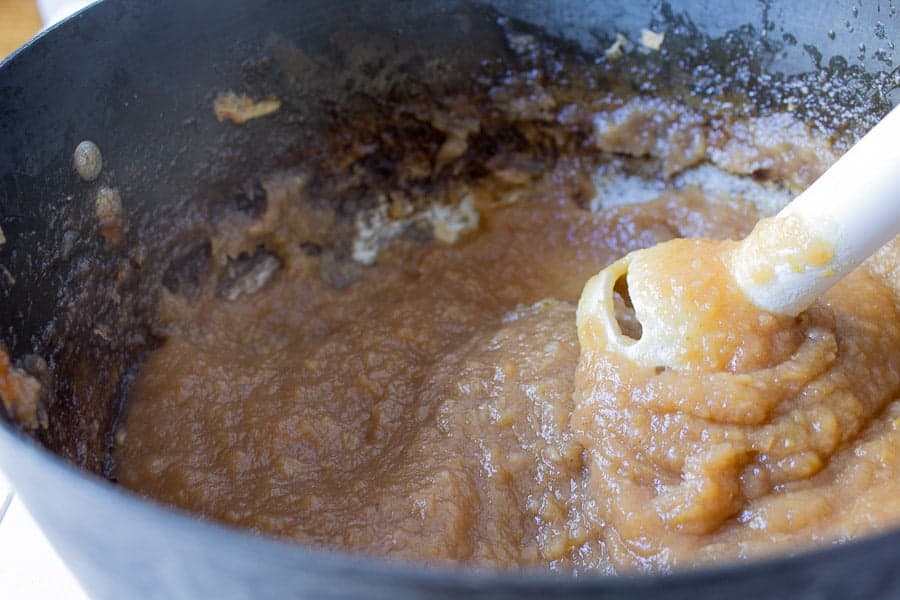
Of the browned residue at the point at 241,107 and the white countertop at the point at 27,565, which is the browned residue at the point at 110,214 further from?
the white countertop at the point at 27,565

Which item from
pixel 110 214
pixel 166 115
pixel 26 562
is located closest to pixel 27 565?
pixel 26 562

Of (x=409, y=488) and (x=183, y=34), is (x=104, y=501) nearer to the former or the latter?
(x=409, y=488)

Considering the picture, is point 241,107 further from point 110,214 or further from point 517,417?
Result: point 517,417

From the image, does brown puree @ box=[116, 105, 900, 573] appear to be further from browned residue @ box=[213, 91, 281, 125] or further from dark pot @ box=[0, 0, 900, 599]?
browned residue @ box=[213, 91, 281, 125]

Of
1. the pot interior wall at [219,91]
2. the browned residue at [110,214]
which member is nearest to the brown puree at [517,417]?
the pot interior wall at [219,91]

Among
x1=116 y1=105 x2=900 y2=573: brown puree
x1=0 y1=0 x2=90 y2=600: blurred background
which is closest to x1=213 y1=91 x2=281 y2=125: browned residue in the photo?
x1=116 y1=105 x2=900 y2=573: brown puree
